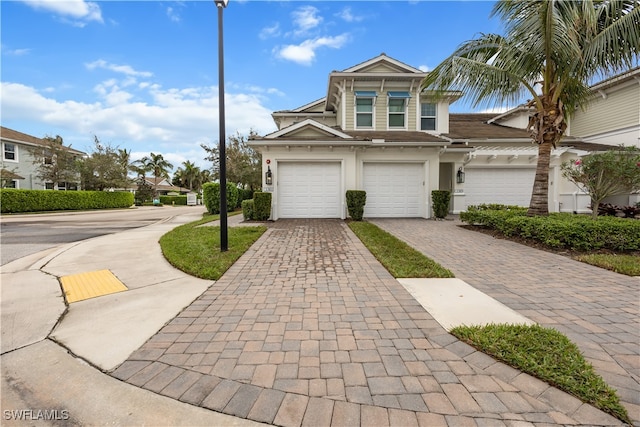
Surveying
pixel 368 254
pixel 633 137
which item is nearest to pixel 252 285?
pixel 368 254

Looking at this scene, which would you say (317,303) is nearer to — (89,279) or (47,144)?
(89,279)

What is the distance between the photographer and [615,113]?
14.3 m

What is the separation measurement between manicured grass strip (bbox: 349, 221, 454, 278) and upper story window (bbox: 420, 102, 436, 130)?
927 cm

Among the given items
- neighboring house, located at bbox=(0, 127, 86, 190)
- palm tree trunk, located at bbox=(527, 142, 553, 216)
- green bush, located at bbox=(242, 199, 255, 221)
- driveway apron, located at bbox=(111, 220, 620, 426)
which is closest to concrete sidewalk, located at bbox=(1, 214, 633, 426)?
driveway apron, located at bbox=(111, 220, 620, 426)

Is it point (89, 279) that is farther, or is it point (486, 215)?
point (486, 215)

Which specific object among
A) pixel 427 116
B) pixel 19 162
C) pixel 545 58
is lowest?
pixel 19 162

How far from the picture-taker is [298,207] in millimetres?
11898

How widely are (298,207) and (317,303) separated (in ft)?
28.2

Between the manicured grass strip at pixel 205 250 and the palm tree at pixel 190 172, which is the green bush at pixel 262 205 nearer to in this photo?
the manicured grass strip at pixel 205 250

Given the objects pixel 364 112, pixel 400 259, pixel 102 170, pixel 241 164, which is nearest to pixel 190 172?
pixel 102 170

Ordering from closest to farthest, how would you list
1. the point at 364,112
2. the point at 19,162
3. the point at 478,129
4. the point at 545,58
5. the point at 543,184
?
the point at 545,58, the point at 543,184, the point at 364,112, the point at 478,129, the point at 19,162

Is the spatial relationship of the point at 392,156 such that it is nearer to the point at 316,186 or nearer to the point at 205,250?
the point at 316,186

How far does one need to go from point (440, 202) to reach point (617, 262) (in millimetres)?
6833

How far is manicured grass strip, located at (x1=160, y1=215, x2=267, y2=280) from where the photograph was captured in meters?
4.77
